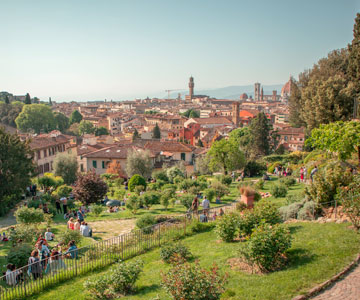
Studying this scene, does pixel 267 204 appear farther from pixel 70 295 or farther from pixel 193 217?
pixel 70 295

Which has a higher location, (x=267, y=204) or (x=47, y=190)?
(x=267, y=204)

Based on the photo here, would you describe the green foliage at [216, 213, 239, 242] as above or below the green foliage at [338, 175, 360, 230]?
below

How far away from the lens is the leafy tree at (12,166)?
25.4m

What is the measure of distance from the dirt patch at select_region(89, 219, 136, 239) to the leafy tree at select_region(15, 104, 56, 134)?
283 ft

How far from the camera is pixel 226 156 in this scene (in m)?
36.8

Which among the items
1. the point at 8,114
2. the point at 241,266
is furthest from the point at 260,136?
the point at 8,114

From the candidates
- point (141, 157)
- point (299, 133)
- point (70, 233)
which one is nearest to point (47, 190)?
point (141, 157)

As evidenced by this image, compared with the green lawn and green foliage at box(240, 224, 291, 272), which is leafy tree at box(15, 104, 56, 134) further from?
green foliage at box(240, 224, 291, 272)

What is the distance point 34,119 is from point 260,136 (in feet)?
230

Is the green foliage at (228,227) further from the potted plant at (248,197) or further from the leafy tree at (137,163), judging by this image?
the leafy tree at (137,163)

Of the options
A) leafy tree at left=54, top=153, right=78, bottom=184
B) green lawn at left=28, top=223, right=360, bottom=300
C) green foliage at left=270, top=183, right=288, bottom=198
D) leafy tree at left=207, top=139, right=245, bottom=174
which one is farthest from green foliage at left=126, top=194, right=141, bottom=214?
leafy tree at left=54, top=153, right=78, bottom=184

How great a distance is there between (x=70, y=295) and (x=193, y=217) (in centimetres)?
715

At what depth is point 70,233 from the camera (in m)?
13.0

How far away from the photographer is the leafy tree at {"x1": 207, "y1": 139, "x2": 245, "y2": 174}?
3644 centimetres
